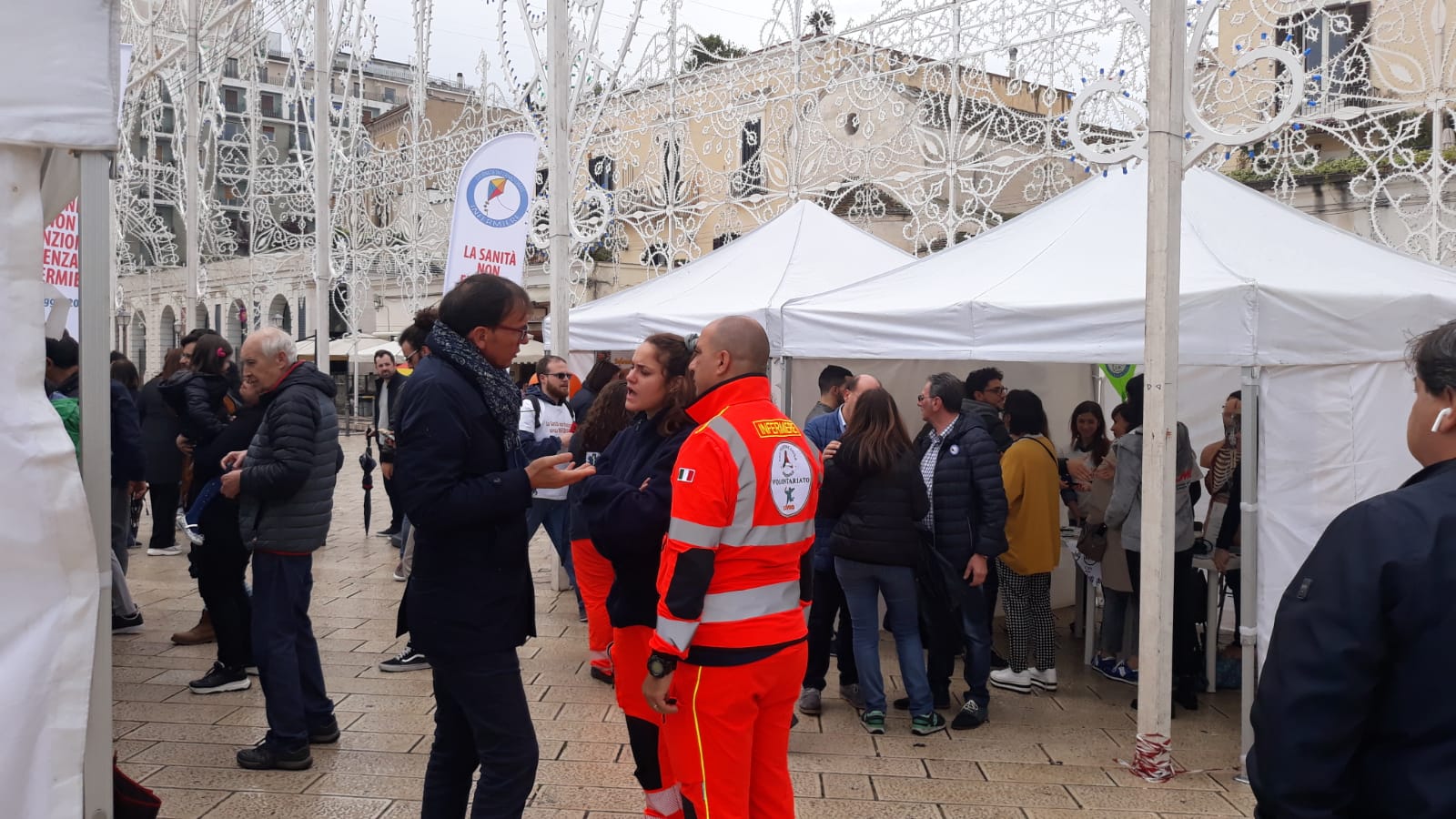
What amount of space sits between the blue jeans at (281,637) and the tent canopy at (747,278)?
3820 mm

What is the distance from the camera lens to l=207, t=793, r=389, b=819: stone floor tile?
423cm

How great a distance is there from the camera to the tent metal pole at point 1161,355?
475 centimetres

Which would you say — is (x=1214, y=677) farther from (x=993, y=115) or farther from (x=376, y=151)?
(x=376, y=151)

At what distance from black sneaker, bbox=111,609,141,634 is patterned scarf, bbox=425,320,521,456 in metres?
5.27

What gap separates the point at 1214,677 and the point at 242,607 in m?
5.68

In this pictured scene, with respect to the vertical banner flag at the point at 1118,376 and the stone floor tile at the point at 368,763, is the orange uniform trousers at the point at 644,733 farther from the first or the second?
the vertical banner flag at the point at 1118,376

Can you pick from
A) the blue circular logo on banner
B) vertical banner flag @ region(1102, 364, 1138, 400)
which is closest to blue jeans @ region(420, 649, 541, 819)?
the blue circular logo on banner

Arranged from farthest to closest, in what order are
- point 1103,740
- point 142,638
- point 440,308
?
1. point 142,638
2. point 1103,740
3. point 440,308

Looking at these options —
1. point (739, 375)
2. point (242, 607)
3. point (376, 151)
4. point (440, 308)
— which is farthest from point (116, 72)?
point (376, 151)

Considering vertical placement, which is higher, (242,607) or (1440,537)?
(1440,537)

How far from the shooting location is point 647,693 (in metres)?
3.10

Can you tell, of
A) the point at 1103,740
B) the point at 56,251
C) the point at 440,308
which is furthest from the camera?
the point at 56,251

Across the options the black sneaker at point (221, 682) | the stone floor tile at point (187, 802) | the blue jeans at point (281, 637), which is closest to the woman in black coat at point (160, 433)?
the black sneaker at point (221, 682)

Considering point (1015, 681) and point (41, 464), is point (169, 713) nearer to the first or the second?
point (41, 464)
